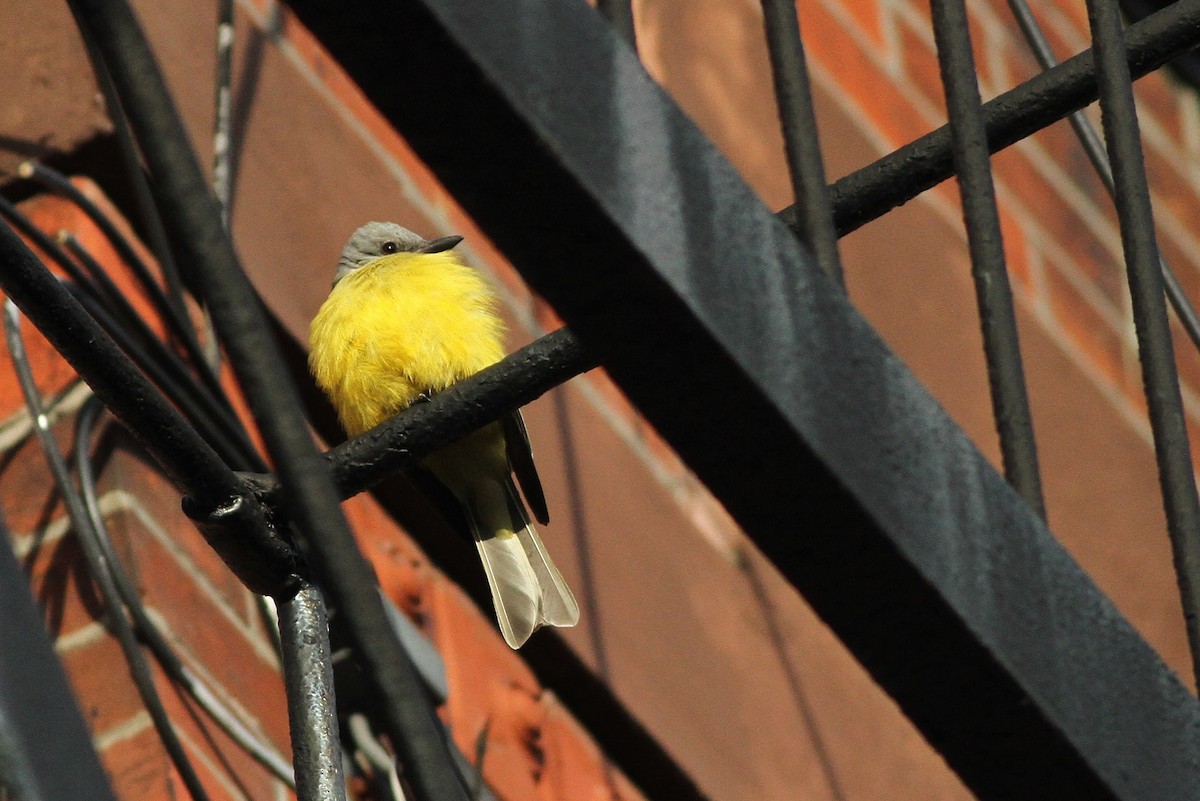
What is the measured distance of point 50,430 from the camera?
3.25 metres

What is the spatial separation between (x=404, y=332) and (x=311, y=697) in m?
2.88

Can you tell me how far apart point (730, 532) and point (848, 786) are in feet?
A: 1.95

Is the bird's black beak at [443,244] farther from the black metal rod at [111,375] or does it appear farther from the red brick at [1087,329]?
the black metal rod at [111,375]

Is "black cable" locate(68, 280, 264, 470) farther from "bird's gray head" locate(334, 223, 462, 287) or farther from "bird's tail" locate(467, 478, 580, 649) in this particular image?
"bird's gray head" locate(334, 223, 462, 287)

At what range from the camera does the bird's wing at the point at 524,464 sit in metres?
4.09

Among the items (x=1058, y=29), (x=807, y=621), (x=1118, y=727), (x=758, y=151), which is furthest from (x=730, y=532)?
(x=1118, y=727)

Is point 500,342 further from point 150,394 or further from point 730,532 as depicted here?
point 150,394

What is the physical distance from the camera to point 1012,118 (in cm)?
185

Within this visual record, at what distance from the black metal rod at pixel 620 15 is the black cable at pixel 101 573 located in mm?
1533

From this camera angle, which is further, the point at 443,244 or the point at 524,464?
the point at 443,244

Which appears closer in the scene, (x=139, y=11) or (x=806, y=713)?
(x=139, y=11)

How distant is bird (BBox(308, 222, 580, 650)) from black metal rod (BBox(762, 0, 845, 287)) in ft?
7.11

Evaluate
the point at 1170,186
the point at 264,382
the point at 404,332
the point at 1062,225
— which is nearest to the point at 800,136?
the point at 264,382

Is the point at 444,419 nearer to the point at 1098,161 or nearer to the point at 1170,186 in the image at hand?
the point at 1098,161
